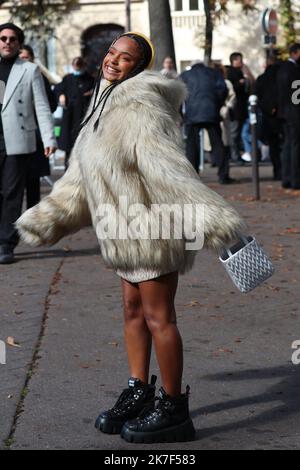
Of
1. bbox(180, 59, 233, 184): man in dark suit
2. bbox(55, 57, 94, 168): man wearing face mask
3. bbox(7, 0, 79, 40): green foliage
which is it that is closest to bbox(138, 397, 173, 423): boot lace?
bbox(180, 59, 233, 184): man in dark suit

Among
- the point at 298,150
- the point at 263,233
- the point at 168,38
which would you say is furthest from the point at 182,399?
the point at 168,38

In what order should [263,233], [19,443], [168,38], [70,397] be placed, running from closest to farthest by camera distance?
[19,443] → [70,397] → [263,233] → [168,38]

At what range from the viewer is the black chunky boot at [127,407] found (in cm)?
538

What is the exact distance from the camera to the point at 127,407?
17.8 feet

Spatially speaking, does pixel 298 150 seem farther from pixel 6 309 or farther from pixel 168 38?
pixel 6 309

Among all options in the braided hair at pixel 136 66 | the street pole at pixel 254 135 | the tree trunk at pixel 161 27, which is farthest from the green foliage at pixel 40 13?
the braided hair at pixel 136 66

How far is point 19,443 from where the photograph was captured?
5.19m

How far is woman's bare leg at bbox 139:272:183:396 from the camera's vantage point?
5.28 m

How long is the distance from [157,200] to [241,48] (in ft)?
133

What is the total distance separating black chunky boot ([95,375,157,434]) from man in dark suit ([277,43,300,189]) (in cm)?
1076

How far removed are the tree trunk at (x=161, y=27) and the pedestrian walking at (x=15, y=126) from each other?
8.20m

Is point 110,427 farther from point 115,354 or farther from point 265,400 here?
point 115,354

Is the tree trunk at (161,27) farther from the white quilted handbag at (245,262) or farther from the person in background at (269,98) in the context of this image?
the white quilted handbag at (245,262)
